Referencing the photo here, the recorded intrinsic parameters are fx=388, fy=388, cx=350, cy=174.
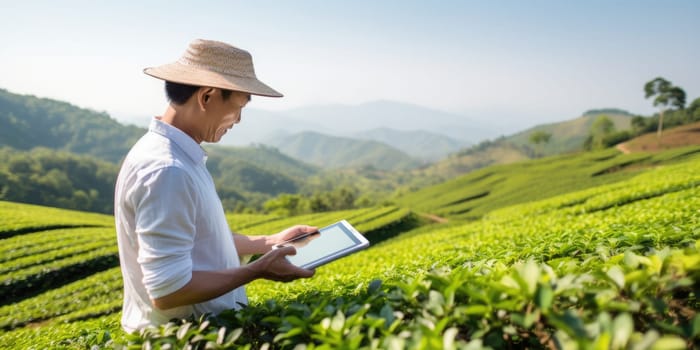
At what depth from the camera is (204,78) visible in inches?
82.9

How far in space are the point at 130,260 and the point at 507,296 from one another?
6.36ft

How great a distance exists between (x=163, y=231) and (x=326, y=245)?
3.62ft

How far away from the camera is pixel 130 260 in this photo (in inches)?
84.7

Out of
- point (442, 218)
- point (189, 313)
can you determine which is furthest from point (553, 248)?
point (442, 218)

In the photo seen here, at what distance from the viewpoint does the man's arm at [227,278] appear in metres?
1.85

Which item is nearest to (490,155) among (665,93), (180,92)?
(665,93)

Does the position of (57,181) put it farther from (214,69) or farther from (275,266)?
(275,266)

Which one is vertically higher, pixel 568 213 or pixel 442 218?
pixel 568 213

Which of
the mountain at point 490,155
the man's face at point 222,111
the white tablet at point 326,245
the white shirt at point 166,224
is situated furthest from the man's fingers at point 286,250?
the mountain at point 490,155

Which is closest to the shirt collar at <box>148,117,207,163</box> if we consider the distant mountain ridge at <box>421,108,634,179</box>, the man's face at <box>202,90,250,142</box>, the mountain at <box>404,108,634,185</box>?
the man's face at <box>202,90,250,142</box>

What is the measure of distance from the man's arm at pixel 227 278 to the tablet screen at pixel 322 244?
0.23m

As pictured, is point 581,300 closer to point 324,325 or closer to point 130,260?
point 324,325

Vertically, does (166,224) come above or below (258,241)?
above

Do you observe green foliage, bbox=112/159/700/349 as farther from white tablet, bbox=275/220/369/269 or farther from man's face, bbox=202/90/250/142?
man's face, bbox=202/90/250/142
